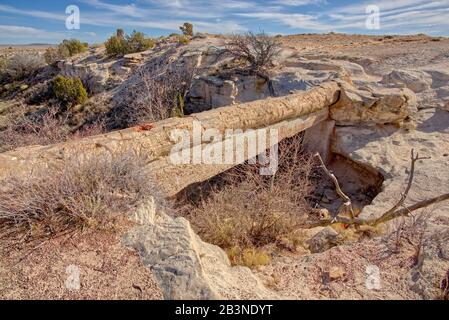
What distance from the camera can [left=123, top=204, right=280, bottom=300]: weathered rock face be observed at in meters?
2.19

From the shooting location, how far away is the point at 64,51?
21.3m

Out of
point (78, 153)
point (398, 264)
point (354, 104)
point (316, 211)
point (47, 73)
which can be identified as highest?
point (47, 73)

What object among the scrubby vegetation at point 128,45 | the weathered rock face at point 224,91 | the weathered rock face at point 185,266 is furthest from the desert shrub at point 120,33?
the weathered rock face at point 185,266

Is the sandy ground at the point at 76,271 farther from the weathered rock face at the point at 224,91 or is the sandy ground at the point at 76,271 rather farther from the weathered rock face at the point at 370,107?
the weathered rock face at the point at 224,91

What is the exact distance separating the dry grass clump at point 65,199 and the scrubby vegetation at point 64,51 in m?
21.0

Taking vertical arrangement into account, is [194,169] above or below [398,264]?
above

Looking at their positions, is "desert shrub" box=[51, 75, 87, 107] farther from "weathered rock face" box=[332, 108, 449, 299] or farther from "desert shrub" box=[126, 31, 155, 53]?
"weathered rock face" box=[332, 108, 449, 299]

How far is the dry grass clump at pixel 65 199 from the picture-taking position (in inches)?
107

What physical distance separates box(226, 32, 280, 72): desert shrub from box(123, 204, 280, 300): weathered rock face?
391 inches

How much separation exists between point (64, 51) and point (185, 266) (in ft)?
75.4

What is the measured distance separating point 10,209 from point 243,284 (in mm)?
2028

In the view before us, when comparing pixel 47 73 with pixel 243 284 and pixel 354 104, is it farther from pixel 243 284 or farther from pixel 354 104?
pixel 243 284

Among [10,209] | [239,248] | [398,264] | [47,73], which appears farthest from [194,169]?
[47,73]

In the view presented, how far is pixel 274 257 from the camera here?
3.70 metres
